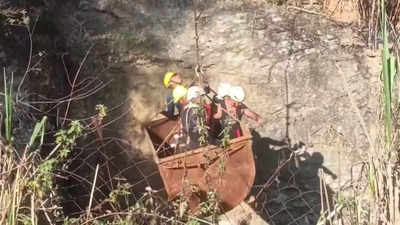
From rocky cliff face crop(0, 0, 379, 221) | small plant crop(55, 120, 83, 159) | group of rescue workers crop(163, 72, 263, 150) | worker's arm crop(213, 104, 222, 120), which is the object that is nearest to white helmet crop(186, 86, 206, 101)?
group of rescue workers crop(163, 72, 263, 150)

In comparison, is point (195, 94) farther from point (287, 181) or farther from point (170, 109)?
point (287, 181)

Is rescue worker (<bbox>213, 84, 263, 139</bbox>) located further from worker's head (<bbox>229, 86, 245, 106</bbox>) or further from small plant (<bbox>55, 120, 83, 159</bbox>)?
small plant (<bbox>55, 120, 83, 159</bbox>)

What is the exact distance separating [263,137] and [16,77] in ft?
6.30

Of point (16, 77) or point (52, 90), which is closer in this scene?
point (16, 77)

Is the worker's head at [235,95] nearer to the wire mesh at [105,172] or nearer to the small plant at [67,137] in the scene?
the wire mesh at [105,172]

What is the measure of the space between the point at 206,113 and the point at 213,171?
32 centimetres

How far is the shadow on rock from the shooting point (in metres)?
5.94

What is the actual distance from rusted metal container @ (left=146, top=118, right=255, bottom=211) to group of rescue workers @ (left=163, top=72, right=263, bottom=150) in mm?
87

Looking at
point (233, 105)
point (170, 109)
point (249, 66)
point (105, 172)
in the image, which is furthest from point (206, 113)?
point (249, 66)

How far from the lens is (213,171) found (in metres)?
4.54

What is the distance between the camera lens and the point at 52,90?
5.57 meters

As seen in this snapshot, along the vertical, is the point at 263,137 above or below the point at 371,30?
below

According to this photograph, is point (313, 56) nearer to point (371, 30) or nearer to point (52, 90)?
point (371, 30)

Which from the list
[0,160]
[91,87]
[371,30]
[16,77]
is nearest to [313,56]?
[371,30]
